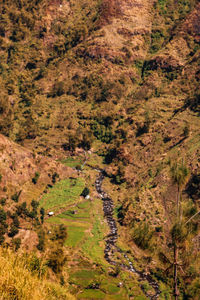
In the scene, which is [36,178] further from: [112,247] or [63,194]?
[112,247]

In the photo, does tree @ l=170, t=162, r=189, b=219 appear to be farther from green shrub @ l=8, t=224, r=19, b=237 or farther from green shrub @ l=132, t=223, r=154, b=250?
green shrub @ l=8, t=224, r=19, b=237

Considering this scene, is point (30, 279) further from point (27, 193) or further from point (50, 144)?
point (50, 144)

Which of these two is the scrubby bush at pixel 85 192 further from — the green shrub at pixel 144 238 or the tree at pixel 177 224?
the tree at pixel 177 224

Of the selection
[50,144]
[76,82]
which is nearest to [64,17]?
[76,82]

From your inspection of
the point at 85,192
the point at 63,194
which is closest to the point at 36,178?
the point at 63,194

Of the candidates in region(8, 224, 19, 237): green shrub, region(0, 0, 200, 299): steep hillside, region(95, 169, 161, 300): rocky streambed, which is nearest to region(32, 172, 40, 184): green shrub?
Answer: region(0, 0, 200, 299): steep hillside
